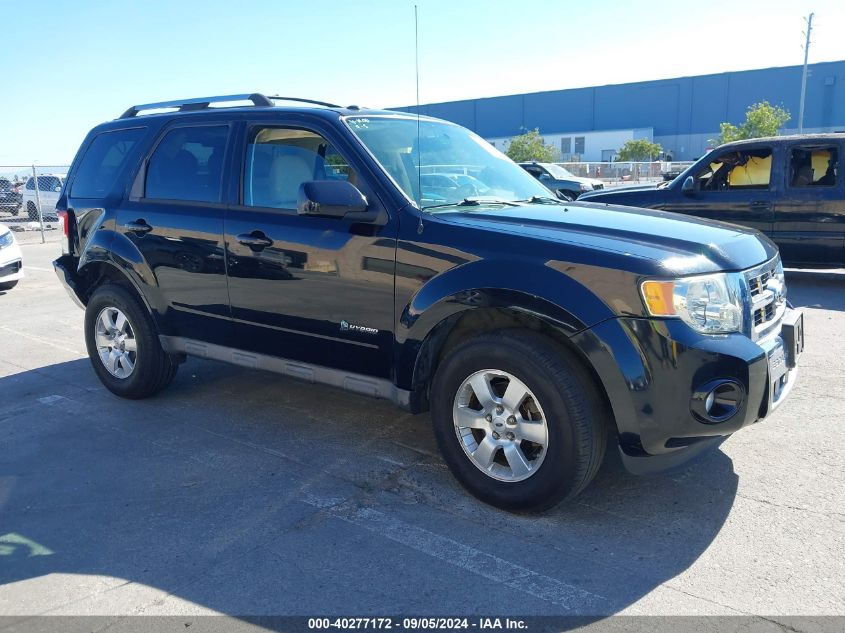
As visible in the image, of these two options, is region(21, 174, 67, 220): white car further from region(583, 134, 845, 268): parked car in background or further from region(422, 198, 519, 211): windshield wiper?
region(422, 198, 519, 211): windshield wiper

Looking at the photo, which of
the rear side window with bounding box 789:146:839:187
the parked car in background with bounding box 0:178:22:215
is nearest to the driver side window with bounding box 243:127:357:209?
the rear side window with bounding box 789:146:839:187

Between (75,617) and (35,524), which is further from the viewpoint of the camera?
(35,524)

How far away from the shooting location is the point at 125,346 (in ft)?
17.3

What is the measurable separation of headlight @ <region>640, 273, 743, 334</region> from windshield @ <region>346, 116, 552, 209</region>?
1.37 m

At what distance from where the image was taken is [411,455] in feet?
14.0

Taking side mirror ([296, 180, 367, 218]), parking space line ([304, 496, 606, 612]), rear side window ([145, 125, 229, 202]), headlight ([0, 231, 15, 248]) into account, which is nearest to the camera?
parking space line ([304, 496, 606, 612])

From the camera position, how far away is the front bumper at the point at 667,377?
3.07m

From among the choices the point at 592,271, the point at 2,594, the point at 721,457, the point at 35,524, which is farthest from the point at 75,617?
the point at 721,457

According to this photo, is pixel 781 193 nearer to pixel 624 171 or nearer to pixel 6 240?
pixel 6 240

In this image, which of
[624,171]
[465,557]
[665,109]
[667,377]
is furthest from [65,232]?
[665,109]

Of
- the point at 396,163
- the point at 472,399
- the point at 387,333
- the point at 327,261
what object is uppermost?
the point at 396,163

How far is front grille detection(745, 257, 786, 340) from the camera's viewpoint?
3379mm

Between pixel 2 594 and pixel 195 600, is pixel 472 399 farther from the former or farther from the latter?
pixel 2 594

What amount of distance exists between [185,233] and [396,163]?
1.57 meters
